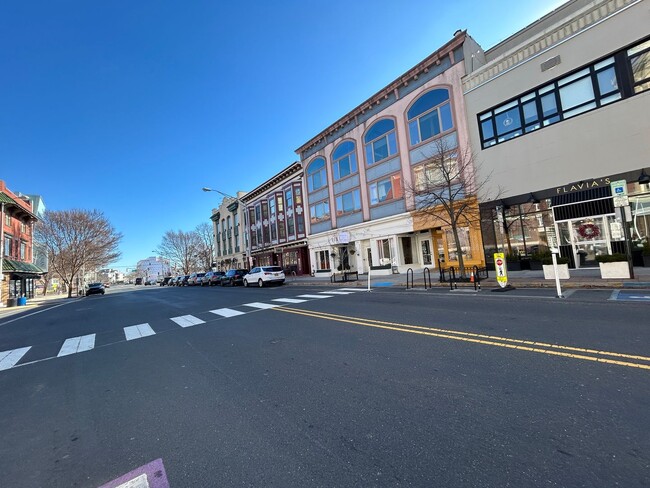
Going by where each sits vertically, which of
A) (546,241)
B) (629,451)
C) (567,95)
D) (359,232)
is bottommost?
(629,451)

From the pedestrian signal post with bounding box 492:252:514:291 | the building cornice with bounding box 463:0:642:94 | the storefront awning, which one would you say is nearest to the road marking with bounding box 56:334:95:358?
the pedestrian signal post with bounding box 492:252:514:291

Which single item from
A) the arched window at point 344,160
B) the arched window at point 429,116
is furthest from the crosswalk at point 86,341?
the arched window at point 344,160

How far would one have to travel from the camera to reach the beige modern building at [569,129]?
14.1 m

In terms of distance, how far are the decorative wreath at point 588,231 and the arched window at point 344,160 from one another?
16.6 m

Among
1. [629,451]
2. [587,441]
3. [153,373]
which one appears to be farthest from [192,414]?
[629,451]

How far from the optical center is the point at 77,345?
26.8 ft

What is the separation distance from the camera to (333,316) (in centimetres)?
917

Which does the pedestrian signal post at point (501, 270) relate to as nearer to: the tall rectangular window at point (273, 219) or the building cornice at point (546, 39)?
the building cornice at point (546, 39)

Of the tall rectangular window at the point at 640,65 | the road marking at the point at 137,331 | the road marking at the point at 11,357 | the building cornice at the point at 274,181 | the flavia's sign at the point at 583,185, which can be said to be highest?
the building cornice at the point at 274,181

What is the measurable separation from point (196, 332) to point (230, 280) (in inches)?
1007

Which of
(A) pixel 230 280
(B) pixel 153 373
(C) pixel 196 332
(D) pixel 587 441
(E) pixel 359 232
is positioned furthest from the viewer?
(A) pixel 230 280

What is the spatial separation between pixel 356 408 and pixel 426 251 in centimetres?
2136

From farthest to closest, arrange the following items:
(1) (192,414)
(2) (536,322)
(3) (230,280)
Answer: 1. (3) (230,280)
2. (2) (536,322)
3. (1) (192,414)

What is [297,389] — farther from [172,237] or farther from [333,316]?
[172,237]
